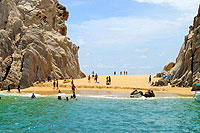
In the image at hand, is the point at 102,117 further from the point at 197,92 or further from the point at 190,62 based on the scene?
the point at 190,62

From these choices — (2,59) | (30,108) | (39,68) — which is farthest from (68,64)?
(30,108)

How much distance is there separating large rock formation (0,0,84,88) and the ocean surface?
15045mm

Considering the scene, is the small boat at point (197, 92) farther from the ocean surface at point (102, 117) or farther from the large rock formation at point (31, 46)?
the large rock formation at point (31, 46)

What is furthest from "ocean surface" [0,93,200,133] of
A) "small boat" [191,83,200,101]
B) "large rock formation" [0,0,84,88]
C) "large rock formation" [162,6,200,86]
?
"large rock formation" [0,0,84,88]

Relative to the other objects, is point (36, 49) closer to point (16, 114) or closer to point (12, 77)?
point (12, 77)

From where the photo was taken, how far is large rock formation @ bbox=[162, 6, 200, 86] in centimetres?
3388

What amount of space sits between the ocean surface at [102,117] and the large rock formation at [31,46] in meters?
15.0

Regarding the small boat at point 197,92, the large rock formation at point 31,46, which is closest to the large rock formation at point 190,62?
the small boat at point 197,92

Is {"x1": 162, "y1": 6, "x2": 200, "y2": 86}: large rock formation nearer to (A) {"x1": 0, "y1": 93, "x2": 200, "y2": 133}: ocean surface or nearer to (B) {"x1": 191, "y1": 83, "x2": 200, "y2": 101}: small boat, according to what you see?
(B) {"x1": 191, "y1": 83, "x2": 200, "y2": 101}: small boat

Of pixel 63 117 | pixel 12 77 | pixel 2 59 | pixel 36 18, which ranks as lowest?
pixel 63 117

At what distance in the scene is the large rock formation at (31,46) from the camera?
38.6 meters

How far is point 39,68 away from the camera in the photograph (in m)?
40.5

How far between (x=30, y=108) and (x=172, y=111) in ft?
39.7

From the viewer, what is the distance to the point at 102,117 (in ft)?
61.5
